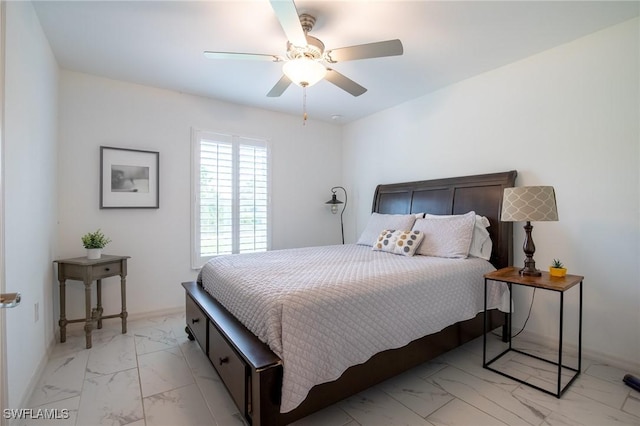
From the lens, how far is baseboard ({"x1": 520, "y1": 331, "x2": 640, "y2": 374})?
7.34 feet

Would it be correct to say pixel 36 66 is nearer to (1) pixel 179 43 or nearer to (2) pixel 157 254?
(1) pixel 179 43

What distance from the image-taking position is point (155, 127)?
Answer: 11.3ft

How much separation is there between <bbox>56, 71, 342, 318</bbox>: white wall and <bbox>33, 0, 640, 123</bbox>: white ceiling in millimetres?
278

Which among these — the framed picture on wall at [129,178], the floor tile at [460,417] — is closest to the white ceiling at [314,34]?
the framed picture on wall at [129,178]

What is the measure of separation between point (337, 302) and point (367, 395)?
2.65 feet

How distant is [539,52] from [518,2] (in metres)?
0.90

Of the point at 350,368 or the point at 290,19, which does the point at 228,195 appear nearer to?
the point at 290,19

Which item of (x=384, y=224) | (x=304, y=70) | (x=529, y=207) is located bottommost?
(x=384, y=224)

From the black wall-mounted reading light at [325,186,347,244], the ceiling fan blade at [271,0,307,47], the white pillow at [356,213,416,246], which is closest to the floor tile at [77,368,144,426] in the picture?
the ceiling fan blade at [271,0,307,47]

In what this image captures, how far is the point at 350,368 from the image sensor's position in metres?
1.74

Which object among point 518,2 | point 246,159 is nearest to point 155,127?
point 246,159

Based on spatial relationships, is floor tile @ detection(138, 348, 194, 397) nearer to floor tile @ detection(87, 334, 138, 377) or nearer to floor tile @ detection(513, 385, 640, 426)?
floor tile @ detection(87, 334, 138, 377)

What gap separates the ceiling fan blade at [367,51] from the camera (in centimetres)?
191

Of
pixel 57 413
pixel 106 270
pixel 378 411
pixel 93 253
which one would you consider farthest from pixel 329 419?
pixel 93 253
